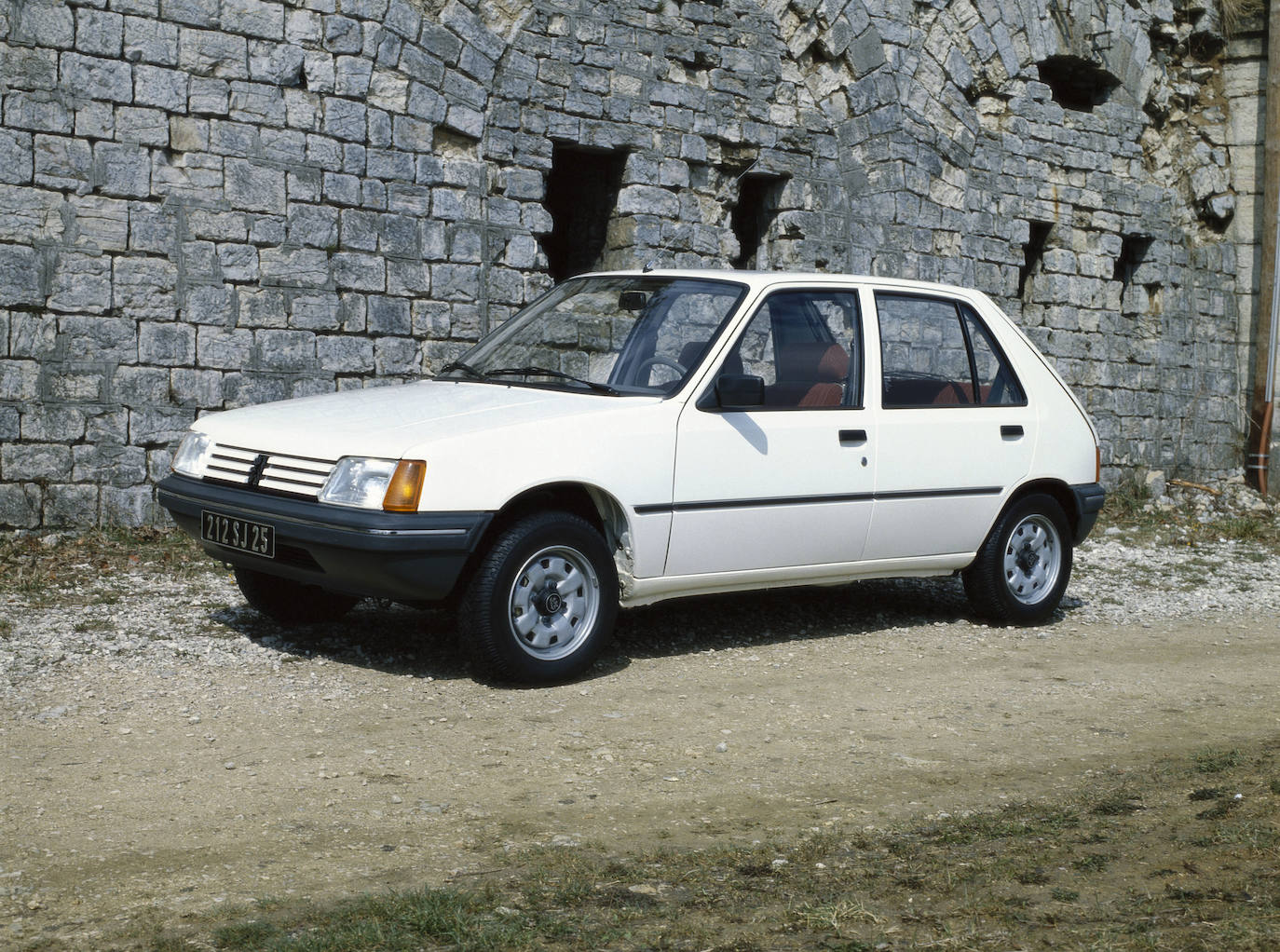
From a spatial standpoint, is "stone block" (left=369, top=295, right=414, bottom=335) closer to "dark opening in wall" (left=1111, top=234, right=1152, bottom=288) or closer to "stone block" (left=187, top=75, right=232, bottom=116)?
"stone block" (left=187, top=75, right=232, bottom=116)

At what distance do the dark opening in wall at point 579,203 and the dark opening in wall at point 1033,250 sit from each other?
4962 millimetres

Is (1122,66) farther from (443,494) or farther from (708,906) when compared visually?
(708,906)

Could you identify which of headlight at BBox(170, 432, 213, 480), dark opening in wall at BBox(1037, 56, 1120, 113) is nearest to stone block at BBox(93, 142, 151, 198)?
headlight at BBox(170, 432, 213, 480)

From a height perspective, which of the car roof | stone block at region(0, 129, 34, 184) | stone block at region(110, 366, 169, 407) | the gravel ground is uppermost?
stone block at region(0, 129, 34, 184)

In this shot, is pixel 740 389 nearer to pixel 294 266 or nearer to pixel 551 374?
pixel 551 374

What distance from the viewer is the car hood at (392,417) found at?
17.2 feet

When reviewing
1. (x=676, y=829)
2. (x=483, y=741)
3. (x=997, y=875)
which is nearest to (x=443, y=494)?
(x=483, y=741)

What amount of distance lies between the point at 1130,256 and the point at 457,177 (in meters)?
8.63

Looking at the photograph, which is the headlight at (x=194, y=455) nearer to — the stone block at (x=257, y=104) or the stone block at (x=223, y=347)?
the stone block at (x=223, y=347)

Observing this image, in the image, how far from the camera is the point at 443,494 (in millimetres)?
5125

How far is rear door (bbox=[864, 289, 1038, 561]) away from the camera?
21.3 feet

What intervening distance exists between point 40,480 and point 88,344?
89 cm

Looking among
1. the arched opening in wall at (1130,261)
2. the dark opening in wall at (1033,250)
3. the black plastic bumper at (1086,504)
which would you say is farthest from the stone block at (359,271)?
the arched opening in wall at (1130,261)

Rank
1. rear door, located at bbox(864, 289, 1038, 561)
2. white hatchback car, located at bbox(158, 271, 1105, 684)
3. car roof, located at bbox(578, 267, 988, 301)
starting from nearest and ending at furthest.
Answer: white hatchback car, located at bbox(158, 271, 1105, 684)
car roof, located at bbox(578, 267, 988, 301)
rear door, located at bbox(864, 289, 1038, 561)
